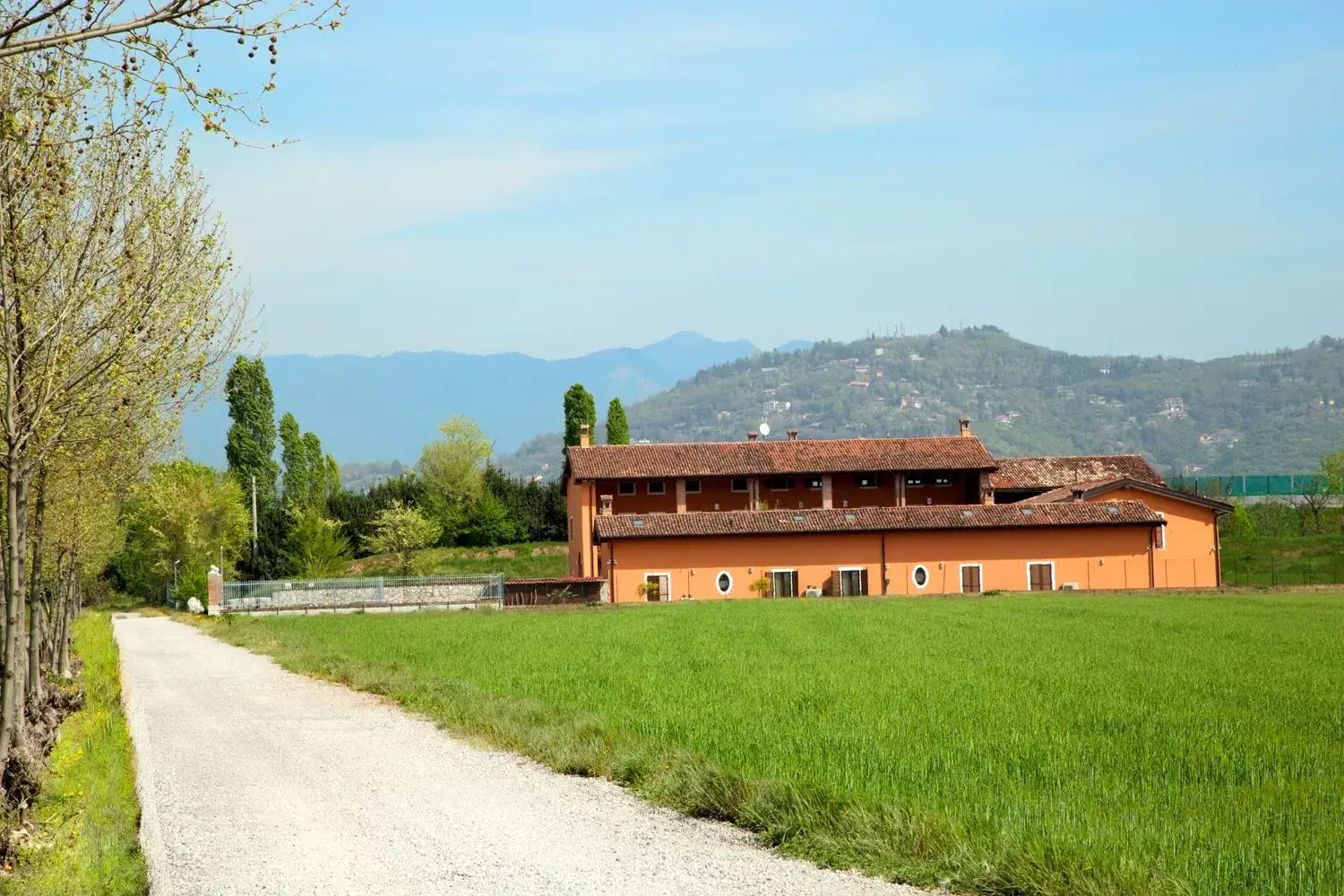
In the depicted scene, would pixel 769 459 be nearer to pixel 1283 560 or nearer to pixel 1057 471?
pixel 1057 471

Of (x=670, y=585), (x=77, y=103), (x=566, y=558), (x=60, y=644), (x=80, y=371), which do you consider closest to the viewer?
(x=77, y=103)

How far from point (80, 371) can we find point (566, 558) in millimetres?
68450

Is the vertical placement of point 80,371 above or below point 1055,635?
above

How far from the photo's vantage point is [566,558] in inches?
3231

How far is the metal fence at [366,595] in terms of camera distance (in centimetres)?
5962

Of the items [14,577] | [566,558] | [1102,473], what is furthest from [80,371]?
[566,558]

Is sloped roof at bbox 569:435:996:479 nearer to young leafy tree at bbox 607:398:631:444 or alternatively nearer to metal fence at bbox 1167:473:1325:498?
young leafy tree at bbox 607:398:631:444

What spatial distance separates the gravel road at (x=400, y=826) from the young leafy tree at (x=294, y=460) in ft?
233

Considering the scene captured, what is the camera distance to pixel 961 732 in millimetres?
16219

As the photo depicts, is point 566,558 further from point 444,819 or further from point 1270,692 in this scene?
point 444,819

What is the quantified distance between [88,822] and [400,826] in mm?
3286

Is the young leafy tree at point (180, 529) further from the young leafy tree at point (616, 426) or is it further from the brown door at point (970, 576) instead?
the brown door at point (970, 576)

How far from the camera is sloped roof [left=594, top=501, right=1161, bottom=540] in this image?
56188 mm

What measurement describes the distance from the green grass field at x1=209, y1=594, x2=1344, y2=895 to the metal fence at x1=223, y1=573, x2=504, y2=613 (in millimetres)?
23361
